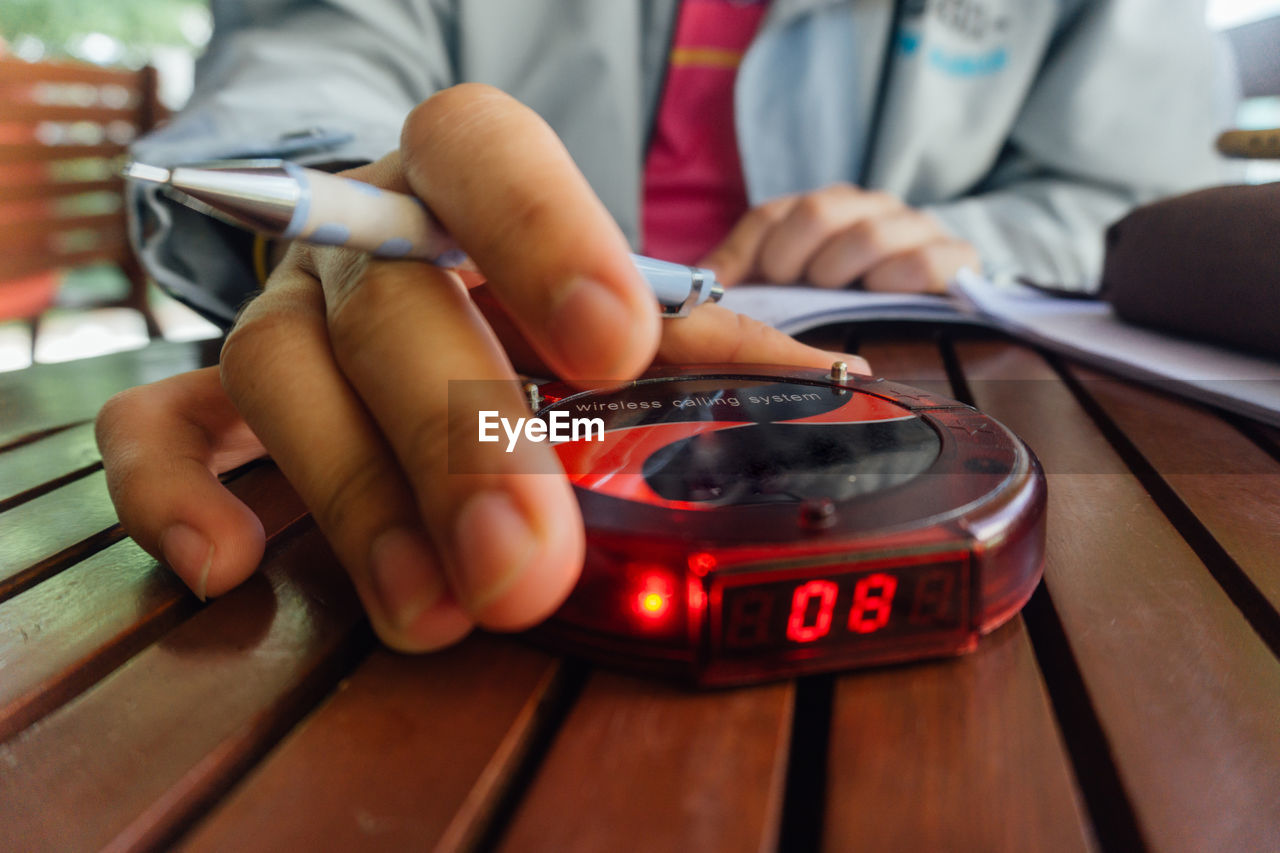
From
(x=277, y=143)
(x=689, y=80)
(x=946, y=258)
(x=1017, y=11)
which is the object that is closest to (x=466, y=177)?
(x=277, y=143)

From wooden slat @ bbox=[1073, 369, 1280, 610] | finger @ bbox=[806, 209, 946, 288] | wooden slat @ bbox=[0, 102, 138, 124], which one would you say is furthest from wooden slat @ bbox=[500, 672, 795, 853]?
wooden slat @ bbox=[0, 102, 138, 124]

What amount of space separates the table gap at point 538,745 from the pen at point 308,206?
0.14 meters

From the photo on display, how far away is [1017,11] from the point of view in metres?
0.93

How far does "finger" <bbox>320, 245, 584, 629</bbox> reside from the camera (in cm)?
21

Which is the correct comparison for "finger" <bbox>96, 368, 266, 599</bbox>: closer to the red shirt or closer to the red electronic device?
the red electronic device

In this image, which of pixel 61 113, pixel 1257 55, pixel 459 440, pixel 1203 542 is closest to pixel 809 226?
pixel 1203 542

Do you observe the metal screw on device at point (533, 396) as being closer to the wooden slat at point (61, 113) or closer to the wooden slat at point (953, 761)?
the wooden slat at point (953, 761)

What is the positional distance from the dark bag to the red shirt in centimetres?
47

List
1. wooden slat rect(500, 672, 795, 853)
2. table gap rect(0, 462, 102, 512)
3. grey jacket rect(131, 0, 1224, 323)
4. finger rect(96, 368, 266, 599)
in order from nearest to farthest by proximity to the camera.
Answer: wooden slat rect(500, 672, 795, 853) < finger rect(96, 368, 266, 599) < table gap rect(0, 462, 102, 512) < grey jacket rect(131, 0, 1224, 323)

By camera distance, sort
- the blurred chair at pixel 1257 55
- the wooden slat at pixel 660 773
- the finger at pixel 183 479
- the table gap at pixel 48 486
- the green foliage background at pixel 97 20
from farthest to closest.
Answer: the green foliage background at pixel 97 20 → the blurred chair at pixel 1257 55 → the table gap at pixel 48 486 → the finger at pixel 183 479 → the wooden slat at pixel 660 773

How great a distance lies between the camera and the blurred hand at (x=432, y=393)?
0.22 metres

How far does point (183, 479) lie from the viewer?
0.32 m

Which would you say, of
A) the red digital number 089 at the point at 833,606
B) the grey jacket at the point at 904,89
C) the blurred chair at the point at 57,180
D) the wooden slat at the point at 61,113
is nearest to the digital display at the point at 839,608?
the red digital number 089 at the point at 833,606

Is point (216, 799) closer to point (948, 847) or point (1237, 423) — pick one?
point (948, 847)
